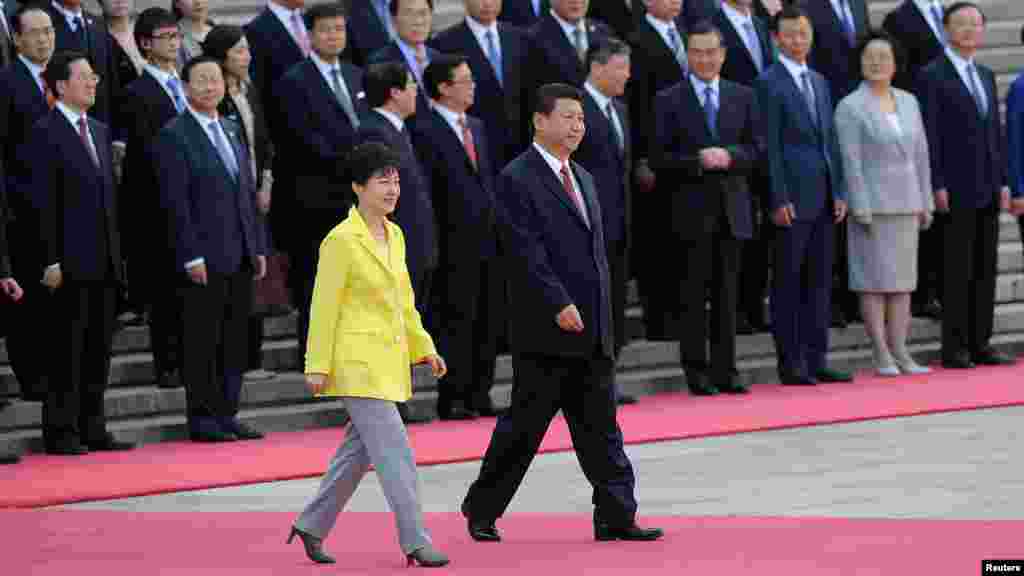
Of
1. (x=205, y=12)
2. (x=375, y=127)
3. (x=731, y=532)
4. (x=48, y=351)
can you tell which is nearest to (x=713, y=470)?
(x=731, y=532)

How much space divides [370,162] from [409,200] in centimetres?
401

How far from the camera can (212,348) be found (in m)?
13.2

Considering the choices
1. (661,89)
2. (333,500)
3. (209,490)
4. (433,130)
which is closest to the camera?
(333,500)

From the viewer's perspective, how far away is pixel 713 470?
11.4 metres

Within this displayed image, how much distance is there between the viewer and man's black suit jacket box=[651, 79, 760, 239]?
14680mm

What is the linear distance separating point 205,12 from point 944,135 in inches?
198

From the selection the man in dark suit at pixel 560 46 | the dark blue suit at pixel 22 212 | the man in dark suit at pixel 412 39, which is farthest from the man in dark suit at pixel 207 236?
the man in dark suit at pixel 560 46

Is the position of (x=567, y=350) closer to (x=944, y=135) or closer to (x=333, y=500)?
(x=333, y=500)

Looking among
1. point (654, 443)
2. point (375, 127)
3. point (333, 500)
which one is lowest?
point (654, 443)

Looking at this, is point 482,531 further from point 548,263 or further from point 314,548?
point 548,263

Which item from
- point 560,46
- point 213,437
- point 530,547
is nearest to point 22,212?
point 213,437

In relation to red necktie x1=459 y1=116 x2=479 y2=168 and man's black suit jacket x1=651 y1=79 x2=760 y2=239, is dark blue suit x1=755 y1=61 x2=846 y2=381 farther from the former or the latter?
red necktie x1=459 y1=116 x2=479 y2=168

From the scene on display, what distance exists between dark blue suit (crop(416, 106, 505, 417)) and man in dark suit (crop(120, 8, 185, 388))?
4.82ft

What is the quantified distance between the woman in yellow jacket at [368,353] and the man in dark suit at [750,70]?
6604 millimetres
